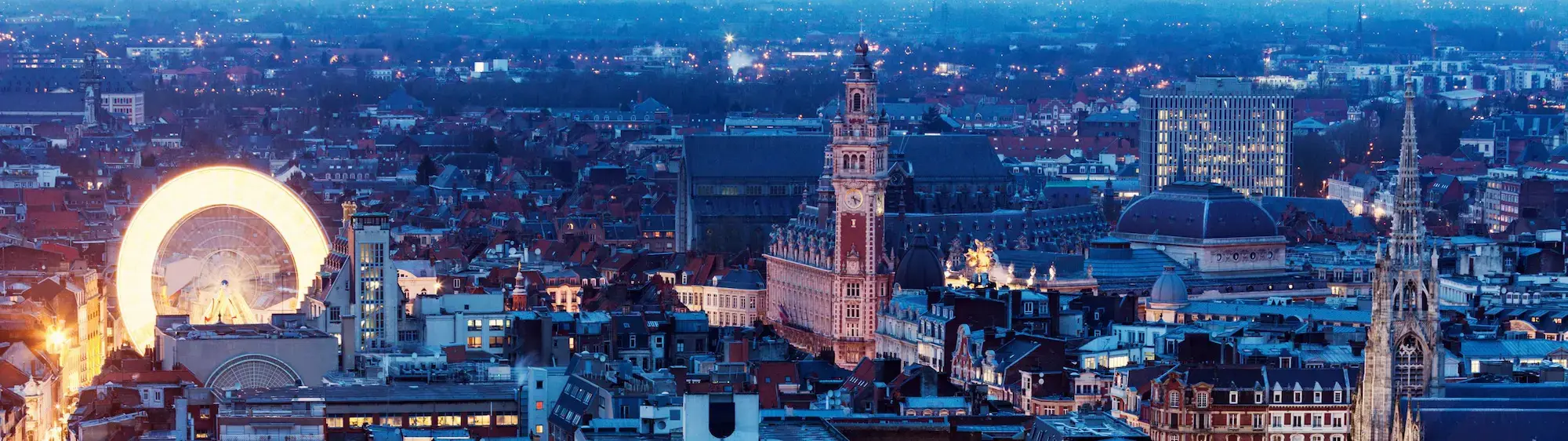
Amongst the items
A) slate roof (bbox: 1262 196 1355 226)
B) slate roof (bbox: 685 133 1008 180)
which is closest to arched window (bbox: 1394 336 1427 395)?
slate roof (bbox: 685 133 1008 180)

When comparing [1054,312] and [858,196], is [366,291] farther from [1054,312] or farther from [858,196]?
[858,196]

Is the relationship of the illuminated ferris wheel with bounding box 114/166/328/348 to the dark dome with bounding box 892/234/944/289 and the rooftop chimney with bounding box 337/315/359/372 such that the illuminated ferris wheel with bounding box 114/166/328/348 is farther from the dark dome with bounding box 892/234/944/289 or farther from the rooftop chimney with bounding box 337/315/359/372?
the dark dome with bounding box 892/234/944/289

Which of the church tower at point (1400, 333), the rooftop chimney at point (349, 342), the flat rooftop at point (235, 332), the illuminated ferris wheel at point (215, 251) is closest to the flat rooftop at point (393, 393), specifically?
the flat rooftop at point (235, 332)

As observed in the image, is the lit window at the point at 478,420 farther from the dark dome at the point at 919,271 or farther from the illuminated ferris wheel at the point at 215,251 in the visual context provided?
the dark dome at the point at 919,271

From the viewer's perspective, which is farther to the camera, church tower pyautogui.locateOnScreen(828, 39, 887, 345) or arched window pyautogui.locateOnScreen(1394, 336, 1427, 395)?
church tower pyautogui.locateOnScreen(828, 39, 887, 345)

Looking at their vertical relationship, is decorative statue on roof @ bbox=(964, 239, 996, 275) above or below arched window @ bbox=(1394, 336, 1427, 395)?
above

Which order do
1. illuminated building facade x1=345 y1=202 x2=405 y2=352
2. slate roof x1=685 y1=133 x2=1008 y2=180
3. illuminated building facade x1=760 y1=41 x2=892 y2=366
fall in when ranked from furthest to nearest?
slate roof x1=685 y1=133 x2=1008 y2=180, illuminated building facade x1=760 y1=41 x2=892 y2=366, illuminated building facade x1=345 y1=202 x2=405 y2=352
